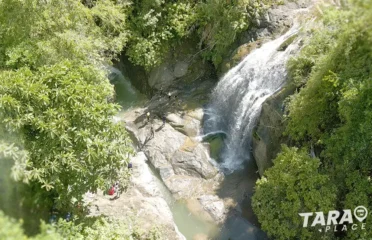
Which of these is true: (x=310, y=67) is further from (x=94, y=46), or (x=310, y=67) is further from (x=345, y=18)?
(x=94, y=46)

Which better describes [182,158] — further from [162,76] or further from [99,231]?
[99,231]

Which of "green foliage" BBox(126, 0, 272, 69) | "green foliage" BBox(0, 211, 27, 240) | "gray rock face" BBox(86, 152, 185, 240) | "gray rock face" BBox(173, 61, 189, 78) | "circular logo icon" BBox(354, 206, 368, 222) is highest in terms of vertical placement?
"green foliage" BBox(126, 0, 272, 69)

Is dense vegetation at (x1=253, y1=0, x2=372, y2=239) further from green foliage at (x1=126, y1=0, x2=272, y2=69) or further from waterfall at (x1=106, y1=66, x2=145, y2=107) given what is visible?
waterfall at (x1=106, y1=66, x2=145, y2=107)

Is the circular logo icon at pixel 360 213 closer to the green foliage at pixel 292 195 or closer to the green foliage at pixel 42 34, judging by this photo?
the green foliage at pixel 292 195

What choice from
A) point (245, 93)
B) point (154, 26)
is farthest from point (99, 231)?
point (154, 26)

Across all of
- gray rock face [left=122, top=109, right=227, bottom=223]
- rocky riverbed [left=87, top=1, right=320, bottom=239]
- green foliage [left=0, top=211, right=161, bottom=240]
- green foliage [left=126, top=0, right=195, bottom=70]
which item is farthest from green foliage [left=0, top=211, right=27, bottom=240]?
green foliage [left=126, top=0, right=195, bottom=70]

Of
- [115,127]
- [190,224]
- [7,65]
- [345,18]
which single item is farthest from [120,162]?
[345,18]
